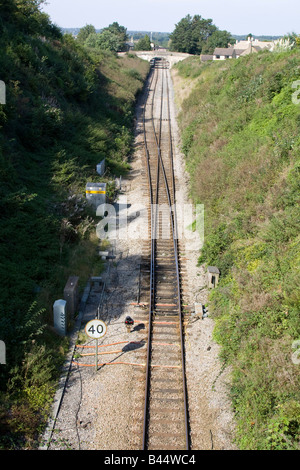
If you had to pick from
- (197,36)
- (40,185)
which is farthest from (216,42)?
(40,185)

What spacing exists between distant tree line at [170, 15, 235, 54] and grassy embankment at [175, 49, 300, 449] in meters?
75.3

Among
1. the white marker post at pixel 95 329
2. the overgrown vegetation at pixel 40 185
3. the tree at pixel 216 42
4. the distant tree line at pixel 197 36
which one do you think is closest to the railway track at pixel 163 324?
the white marker post at pixel 95 329

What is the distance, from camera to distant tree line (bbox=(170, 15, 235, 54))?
91.0 m

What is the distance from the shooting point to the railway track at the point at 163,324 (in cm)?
849

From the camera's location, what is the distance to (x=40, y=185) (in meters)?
16.8

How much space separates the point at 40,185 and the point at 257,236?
9667 millimetres

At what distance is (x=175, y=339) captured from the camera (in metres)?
11.2

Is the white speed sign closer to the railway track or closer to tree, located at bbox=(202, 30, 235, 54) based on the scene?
the railway track

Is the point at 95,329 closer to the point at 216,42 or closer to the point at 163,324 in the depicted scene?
the point at 163,324

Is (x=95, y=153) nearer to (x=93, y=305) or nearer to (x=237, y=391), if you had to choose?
(x=93, y=305)

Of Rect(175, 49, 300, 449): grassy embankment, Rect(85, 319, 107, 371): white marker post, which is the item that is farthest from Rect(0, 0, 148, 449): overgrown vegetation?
Rect(175, 49, 300, 449): grassy embankment

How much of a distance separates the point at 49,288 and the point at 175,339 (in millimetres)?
4307

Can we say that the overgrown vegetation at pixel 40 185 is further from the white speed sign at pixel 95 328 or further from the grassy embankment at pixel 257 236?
the grassy embankment at pixel 257 236
